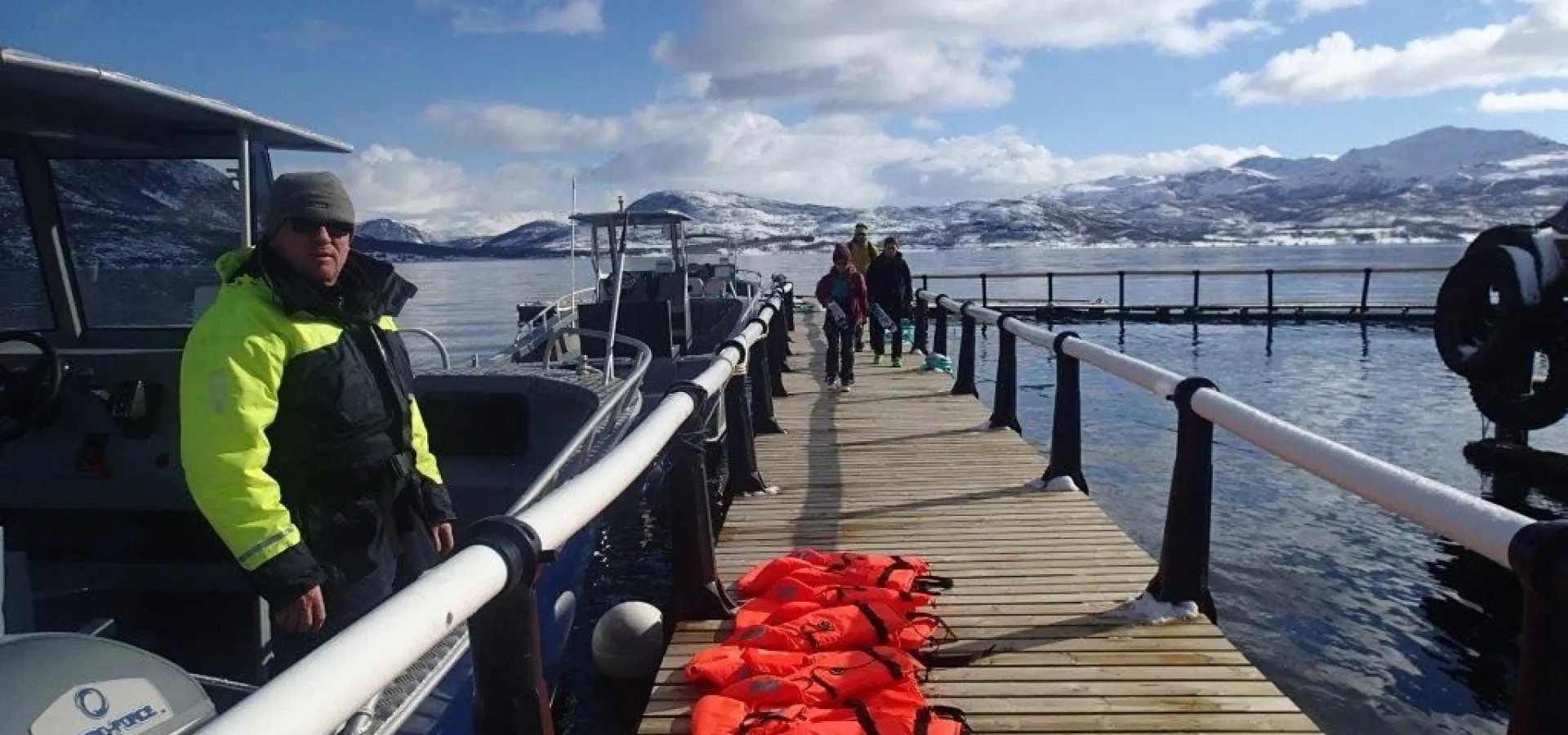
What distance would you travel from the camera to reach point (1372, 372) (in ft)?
73.9

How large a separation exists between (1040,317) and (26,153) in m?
32.4

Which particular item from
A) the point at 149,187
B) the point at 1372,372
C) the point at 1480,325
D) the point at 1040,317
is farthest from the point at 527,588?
the point at 1040,317

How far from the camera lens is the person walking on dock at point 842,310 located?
1191cm

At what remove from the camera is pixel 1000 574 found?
4781mm

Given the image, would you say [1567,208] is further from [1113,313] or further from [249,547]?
[1113,313]

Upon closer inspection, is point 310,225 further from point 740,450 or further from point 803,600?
point 740,450

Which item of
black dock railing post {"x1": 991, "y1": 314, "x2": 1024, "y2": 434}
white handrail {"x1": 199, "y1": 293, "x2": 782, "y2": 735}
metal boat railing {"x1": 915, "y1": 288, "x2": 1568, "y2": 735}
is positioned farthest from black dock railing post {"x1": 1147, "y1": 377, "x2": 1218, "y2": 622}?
black dock railing post {"x1": 991, "y1": 314, "x2": 1024, "y2": 434}

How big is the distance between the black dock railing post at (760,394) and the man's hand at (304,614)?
653cm

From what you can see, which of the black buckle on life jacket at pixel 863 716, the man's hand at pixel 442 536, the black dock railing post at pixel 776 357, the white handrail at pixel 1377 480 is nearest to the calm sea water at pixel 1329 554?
the black dock railing post at pixel 776 357

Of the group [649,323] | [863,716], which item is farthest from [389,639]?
[649,323]

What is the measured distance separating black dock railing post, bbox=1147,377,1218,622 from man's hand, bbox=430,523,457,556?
2885 mm

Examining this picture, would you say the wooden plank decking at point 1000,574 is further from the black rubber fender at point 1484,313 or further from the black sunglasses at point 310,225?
the black rubber fender at point 1484,313

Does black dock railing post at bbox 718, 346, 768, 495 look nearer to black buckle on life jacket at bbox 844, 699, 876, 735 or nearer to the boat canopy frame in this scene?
the boat canopy frame

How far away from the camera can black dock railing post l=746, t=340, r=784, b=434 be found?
9375mm
